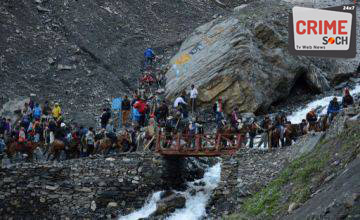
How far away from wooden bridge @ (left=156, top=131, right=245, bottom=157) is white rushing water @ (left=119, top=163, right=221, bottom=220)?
1.47 metres

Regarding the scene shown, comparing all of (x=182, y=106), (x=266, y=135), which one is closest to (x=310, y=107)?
(x=182, y=106)

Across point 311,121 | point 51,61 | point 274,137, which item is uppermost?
point 51,61

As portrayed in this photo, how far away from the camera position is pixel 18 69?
130 ft

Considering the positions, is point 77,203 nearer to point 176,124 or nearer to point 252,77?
point 176,124

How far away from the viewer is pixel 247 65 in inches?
1443

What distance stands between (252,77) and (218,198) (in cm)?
1002

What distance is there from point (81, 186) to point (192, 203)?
4051 millimetres

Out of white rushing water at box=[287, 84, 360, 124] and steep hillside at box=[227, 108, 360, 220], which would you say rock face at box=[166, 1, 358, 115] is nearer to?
white rushing water at box=[287, 84, 360, 124]

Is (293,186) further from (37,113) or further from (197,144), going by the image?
(37,113)

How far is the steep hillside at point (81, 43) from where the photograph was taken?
3891cm

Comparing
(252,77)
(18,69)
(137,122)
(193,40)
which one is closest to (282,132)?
(137,122)

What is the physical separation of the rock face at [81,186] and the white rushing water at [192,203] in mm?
339

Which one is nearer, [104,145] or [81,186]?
[81,186]

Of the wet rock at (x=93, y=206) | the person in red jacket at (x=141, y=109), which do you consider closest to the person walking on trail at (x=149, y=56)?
the person in red jacket at (x=141, y=109)
